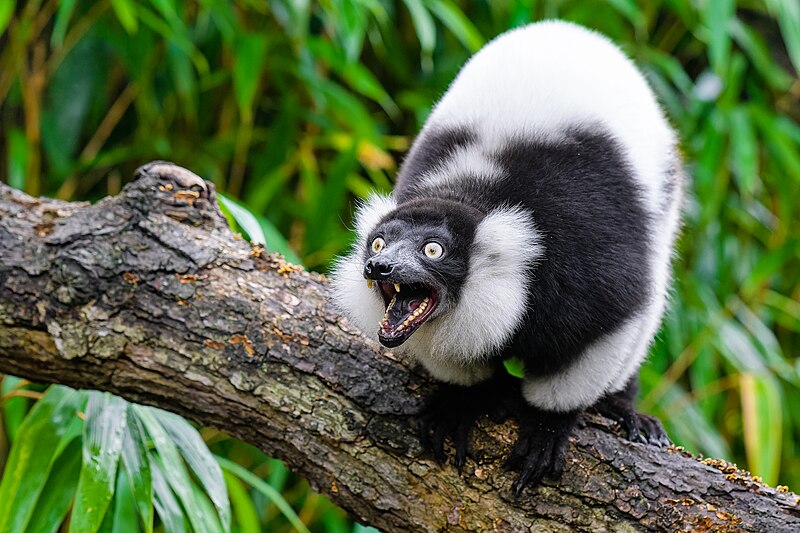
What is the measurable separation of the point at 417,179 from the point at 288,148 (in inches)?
57.6

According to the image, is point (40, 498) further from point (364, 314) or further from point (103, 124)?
point (103, 124)

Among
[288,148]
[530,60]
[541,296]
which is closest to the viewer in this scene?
[541,296]

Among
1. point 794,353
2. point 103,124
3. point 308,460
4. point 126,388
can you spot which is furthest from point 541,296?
point 794,353

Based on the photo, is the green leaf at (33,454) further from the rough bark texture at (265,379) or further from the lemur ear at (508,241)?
the lemur ear at (508,241)

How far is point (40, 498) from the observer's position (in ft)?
6.72

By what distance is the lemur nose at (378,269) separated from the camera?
165 cm

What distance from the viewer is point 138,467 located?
200cm

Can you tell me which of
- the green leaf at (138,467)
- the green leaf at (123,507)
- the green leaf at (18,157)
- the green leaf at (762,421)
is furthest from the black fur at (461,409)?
the green leaf at (18,157)

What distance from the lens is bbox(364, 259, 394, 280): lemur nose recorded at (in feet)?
5.42

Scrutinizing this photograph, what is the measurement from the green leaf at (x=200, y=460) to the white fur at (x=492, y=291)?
0.64 m

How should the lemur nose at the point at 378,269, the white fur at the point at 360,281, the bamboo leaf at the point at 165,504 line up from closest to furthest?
the lemur nose at the point at 378,269 < the white fur at the point at 360,281 < the bamboo leaf at the point at 165,504

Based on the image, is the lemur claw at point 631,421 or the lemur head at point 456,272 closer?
the lemur head at point 456,272

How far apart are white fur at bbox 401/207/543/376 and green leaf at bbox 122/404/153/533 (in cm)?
72

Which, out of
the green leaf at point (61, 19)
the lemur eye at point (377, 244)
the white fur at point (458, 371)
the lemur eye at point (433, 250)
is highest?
the green leaf at point (61, 19)
